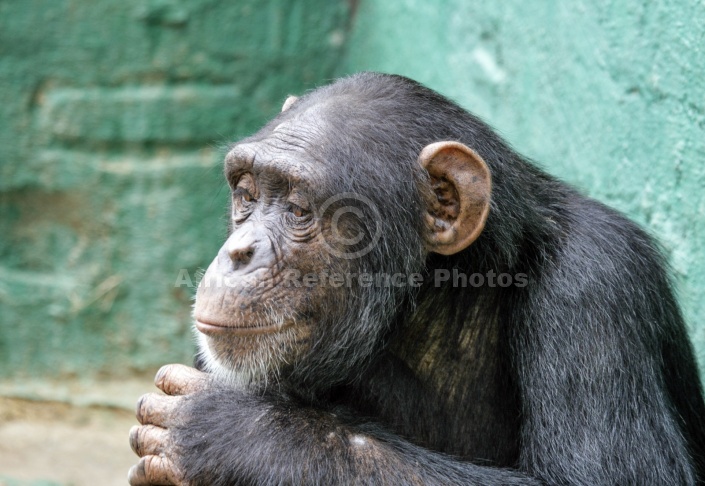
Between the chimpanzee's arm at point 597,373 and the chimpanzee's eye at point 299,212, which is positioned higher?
the chimpanzee's eye at point 299,212

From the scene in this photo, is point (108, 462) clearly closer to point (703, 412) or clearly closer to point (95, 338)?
point (95, 338)

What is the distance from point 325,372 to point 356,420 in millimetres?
273

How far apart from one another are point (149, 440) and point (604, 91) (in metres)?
3.09

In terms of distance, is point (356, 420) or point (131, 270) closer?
point (356, 420)

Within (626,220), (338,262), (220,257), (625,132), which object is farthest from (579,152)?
(220,257)

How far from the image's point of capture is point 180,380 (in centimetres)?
406

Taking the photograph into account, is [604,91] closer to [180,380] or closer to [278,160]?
[278,160]

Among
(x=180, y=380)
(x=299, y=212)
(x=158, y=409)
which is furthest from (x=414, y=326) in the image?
(x=158, y=409)

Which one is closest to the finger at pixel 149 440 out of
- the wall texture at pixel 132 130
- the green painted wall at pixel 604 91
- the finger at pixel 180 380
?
the finger at pixel 180 380

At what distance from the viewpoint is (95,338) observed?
342 inches

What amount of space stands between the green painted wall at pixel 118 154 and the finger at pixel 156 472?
4.55m

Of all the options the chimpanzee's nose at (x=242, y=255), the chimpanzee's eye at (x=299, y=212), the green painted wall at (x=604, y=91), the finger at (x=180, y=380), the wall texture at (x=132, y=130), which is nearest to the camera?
the chimpanzee's nose at (x=242, y=255)

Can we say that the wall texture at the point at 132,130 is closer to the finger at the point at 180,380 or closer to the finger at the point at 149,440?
the finger at the point at 180,380

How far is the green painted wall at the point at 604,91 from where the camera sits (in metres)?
4.29
